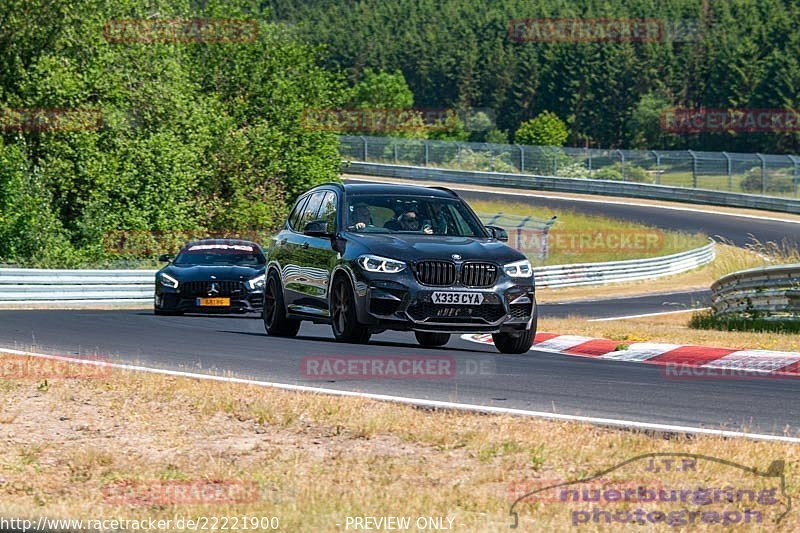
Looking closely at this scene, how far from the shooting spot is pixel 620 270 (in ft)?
143

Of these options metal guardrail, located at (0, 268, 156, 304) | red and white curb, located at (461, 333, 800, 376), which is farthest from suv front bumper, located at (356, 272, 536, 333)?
metal guardrail, located at (0, 268, 156, 304)

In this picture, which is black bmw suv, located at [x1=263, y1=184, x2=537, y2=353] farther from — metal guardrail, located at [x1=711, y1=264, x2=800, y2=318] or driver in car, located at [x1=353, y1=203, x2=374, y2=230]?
metal guardrail, located at [x1=711, y1=264, x2=800, y2=318]

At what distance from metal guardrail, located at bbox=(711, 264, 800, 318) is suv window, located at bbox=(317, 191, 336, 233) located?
8.72m

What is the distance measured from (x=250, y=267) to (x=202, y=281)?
3.32 ft

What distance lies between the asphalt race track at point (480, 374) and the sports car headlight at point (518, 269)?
2.97 feet

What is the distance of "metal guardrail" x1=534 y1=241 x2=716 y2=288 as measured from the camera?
40969 mm

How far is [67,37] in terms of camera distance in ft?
138

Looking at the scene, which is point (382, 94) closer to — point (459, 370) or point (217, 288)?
point (217, 288)

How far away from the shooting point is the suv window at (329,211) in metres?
14.3

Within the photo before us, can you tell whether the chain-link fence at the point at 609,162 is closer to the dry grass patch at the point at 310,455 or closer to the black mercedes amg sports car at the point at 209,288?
the black mercedes amg sports car at the point at 209,288

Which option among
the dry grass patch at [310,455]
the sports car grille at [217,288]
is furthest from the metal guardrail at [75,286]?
the dry grass patch at [310,455]

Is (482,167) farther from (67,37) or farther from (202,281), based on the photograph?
(202,281)

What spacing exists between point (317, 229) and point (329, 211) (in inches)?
29.0

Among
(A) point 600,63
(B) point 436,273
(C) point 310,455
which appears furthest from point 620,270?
(A) point 600,63
